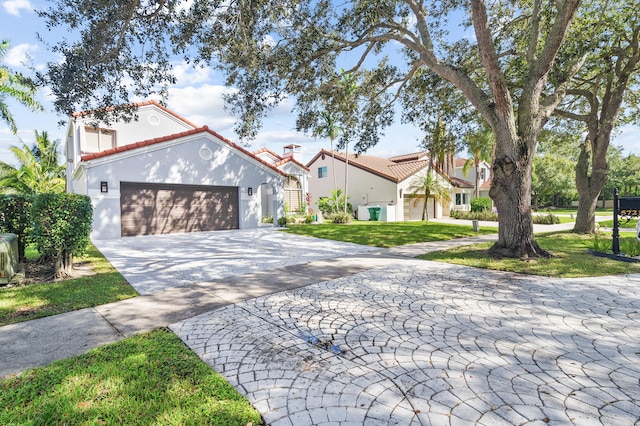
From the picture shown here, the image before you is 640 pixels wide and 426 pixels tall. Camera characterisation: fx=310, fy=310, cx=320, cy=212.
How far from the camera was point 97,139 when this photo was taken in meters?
18.7

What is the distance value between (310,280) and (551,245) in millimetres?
9225

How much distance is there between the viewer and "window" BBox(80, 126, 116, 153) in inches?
721

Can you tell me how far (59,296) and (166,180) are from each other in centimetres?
1056

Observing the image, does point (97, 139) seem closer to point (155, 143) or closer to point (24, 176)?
point (155, 143)

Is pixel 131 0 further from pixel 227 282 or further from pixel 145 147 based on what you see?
pixel 145 147

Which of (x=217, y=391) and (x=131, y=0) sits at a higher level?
(x=131, y=0)

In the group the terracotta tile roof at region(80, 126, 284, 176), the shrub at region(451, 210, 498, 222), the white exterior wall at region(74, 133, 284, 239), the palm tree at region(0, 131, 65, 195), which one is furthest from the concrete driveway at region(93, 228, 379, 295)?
the shrub at region(451, 210, 498, 222)

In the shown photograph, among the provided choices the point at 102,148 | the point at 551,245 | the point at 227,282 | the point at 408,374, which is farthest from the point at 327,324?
the point at 102,148

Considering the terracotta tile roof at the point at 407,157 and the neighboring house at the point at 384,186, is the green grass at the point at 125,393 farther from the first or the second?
the terracotta tile roof at the point at 407,157

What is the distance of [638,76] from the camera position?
44.9 ft

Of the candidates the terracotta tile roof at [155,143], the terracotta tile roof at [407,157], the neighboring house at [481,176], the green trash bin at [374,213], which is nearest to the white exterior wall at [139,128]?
the terracotta tile roof at [155,143]

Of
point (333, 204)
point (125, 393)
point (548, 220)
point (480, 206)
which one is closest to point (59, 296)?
point (125, 393)

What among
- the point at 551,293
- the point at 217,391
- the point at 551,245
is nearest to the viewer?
the point at 217,391

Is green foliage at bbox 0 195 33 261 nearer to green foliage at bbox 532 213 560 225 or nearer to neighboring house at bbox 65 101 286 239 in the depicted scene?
neighboring house at bbox 65 101 286 239
